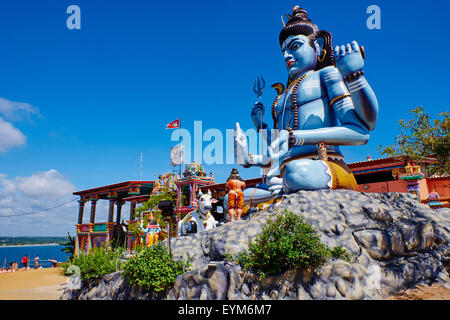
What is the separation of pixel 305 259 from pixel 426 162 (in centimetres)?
928

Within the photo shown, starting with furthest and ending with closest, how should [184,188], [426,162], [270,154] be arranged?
[184,188] < [426,162] < [270,154]

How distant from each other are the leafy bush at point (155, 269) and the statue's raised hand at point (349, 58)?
4692 mm

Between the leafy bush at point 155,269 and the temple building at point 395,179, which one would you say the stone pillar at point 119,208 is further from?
the leafy bush at point 155,269

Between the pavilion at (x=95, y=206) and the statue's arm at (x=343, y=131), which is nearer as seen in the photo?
the statue's arm at (x=343, y=131)

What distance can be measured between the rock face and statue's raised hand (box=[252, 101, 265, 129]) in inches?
115

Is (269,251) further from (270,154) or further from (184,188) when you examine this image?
(184,188)

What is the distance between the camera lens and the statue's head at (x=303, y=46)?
297 inches

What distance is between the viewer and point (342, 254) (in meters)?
4.59

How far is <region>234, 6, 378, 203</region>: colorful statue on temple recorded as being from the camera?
6199mm

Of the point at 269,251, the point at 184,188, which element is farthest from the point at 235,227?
the point at 184,188

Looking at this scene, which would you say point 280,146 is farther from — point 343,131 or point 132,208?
point 132,208

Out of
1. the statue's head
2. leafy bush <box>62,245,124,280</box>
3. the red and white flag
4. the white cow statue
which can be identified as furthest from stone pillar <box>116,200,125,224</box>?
the statue's head

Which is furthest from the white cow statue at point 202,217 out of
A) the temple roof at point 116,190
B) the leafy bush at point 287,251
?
the temple roof at point 116,190
